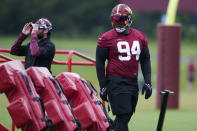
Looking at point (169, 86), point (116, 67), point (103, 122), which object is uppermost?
point (116, 67)

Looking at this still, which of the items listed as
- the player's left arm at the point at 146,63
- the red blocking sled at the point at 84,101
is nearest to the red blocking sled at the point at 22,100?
the red blocking sled at the point at 84,101

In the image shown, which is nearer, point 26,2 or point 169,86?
point 169,86

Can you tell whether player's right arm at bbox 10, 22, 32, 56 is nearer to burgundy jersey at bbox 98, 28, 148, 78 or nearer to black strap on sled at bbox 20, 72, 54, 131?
burgundy jersey at bbox 98, 28, 148, 78

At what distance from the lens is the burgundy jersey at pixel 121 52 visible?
804 cm

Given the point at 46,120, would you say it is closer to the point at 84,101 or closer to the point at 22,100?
the point at 22,100

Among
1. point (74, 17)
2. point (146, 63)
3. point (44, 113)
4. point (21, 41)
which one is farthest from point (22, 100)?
point (74, 17)

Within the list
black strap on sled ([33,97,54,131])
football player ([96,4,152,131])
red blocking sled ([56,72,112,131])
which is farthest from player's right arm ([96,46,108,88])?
black strap on sled ([33,97,54,131])

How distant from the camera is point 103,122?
8.41 meters

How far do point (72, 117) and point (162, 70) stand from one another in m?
8.96

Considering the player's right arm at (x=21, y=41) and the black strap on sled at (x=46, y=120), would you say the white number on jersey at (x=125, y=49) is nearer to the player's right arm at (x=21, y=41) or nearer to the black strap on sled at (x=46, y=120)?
the black strap on sled at (x=46, y=120)

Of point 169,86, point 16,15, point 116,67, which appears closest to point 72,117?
point 116,67

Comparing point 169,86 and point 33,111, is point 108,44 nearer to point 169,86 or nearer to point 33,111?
point 33,111

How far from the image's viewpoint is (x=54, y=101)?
781cm

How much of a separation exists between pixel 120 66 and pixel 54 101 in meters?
0.89
